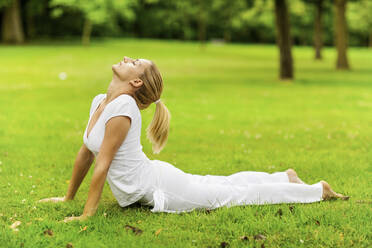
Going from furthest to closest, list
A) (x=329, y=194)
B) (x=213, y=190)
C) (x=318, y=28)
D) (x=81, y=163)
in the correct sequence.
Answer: (x=318, y=28) < (x=329, y=194) < (x=81, y=163) < (x=213, y=190)

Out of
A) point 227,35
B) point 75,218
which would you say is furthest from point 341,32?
point 227,35

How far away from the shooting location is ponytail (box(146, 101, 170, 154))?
479 centimetres

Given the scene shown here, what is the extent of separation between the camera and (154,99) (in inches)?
188

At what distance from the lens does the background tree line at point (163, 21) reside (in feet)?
141

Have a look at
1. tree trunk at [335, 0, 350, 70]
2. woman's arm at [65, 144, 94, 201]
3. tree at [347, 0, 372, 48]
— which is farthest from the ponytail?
tree at [347, 0, 372, 48]

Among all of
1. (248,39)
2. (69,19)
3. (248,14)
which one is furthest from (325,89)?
(248,39)

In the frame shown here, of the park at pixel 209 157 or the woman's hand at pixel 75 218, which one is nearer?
the park at pixel 209 157

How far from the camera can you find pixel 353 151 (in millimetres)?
8109

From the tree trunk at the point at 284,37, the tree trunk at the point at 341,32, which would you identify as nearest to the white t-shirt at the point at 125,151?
the tree trunk at the point at 284,37

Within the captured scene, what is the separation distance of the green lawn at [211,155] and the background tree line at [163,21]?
24001 millimetres

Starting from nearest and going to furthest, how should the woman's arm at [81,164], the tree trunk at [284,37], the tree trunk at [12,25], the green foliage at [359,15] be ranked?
the woman's arm at [81,164] < the tree trunk at [284,37] < the tree trunk at [12,25] < the green foliage at [359,15]

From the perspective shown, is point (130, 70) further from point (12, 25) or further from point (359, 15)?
point (359, 15)

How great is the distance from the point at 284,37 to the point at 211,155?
12755 mm

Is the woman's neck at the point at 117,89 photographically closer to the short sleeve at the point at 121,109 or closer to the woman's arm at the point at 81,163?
the short sleeve at the point at 121,109
